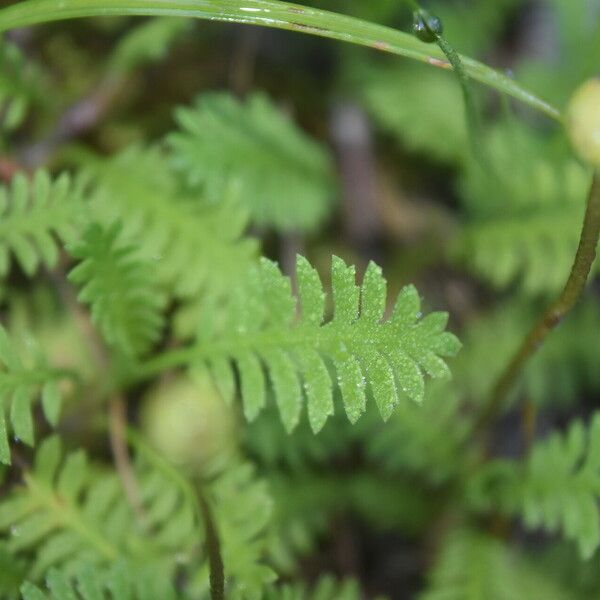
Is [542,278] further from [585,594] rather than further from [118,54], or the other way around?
[118,54]

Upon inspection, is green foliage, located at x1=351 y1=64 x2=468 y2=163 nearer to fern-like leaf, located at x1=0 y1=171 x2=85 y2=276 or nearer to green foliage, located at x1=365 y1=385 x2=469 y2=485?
green foliage, located at x1=365 y1=385 x2=469 y2=485

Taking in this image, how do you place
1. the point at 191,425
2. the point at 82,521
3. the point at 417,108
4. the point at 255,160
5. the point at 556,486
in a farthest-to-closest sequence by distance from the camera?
the point at 417,108, the point at 255,160, the point at 191,425, the point at 556,486, the point at 82,521

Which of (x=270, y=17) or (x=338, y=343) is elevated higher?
(x=270, y=17)

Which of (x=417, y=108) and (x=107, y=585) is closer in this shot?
(x=107, y=585)

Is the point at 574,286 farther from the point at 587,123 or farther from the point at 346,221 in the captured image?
the point at 346,221

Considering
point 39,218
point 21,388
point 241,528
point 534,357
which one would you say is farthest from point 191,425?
point 534,357

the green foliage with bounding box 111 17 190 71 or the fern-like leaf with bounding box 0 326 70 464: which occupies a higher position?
the green foliage with bounding box 111 17 190 71

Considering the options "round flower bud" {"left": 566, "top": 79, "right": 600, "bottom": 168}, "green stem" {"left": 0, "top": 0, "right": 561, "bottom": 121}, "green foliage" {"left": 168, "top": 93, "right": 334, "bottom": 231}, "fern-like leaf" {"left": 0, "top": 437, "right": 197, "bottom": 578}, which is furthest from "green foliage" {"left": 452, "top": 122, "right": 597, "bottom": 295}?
"fern-like leaf" {"left": 0, "top": 437, "right": 197, "bottom": 578}
